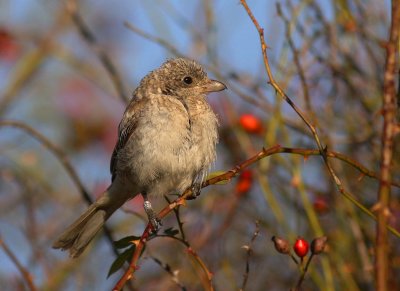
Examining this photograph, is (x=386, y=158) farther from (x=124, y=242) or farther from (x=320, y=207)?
(x=320, y=207)

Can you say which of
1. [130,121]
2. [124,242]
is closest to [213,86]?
[130,121]

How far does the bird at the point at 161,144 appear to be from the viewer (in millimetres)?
3928

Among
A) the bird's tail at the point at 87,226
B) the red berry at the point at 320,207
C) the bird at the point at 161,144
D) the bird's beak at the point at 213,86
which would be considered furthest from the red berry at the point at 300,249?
the bird's beak at the point at 213,86

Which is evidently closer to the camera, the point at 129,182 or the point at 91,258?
the point at 129,182

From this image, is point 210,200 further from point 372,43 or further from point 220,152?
point 372,43

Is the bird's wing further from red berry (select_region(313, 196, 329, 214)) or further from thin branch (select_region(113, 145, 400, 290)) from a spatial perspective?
thin branch (select_region(113, 145, 400, 290))

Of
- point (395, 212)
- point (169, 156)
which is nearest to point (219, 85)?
A: point (169, 156)

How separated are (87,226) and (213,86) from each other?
119 cm

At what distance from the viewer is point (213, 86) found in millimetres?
4309

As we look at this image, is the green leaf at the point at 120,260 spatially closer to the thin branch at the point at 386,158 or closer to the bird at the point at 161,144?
the bird at the point at 161,144

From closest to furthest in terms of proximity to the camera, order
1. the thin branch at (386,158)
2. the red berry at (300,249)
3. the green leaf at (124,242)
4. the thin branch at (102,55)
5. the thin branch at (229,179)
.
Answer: the thin branch at (386,158) → the thin branch at (229,179) → the red berry at (300,249) → the green leaf at (124,242) → the thin branch at (102,55)

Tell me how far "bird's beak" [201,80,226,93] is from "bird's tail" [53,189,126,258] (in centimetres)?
96

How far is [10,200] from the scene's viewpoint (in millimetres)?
5992

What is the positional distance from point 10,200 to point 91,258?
146 centimetres
